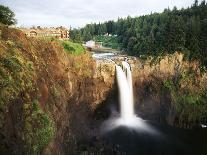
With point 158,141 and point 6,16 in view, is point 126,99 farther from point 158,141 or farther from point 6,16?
point 6,16

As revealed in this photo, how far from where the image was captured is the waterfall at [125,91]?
175 ft

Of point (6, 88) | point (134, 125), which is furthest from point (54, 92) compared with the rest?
point (134, 125)

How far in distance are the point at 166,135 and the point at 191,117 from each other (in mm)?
8057

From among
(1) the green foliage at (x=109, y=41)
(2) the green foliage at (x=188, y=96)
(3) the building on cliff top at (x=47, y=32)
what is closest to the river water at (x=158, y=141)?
(2) the green foliage at (x=188, y=96)

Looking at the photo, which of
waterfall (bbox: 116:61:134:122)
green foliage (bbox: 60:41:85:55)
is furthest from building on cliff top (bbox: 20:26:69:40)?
waterfall (bbox: 116:61:134:122)

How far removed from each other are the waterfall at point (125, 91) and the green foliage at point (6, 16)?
2210cm

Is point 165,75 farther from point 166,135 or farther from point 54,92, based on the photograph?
point 54,92

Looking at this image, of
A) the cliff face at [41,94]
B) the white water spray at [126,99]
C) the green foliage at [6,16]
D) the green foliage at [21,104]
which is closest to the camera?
the green foliage at [21,104]

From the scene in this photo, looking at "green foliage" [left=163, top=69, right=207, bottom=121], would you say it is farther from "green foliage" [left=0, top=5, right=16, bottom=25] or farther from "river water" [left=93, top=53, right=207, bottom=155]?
"green foliage" [left=0, top=5, right=16, bottom=25]

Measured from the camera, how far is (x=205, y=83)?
5534 centimetres

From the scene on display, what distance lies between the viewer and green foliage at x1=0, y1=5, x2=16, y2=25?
34500 mm

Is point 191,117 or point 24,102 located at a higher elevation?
point 24,102

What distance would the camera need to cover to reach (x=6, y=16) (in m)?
35.4

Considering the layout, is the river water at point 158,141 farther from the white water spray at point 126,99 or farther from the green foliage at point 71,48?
the green foliage at point 71,48
